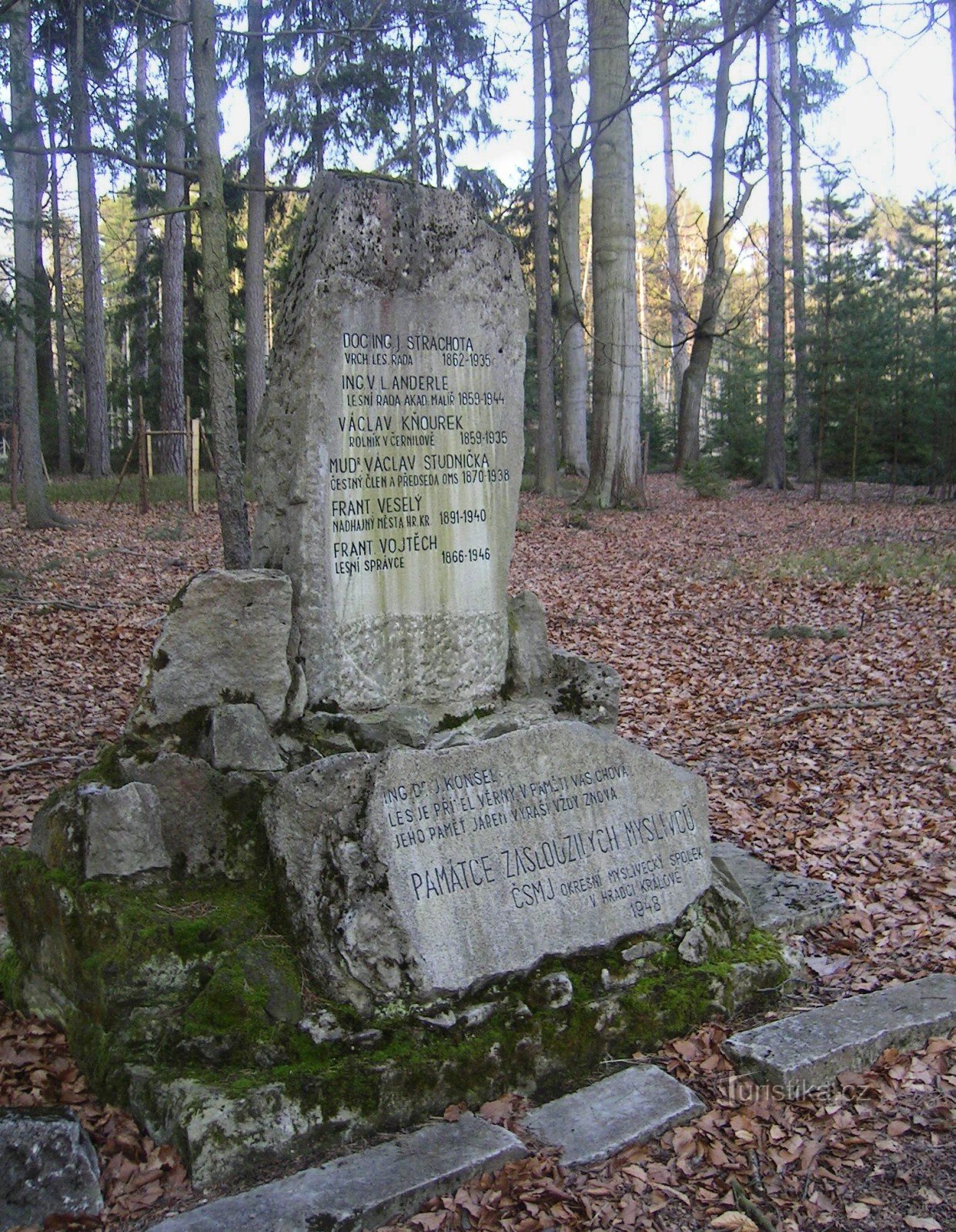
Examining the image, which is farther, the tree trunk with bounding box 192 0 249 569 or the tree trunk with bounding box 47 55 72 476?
the tree trunk with bounding box 47 55 72 476

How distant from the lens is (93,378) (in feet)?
82.3

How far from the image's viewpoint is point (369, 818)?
3967 mm

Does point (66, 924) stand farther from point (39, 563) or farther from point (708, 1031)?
point (39, 563)

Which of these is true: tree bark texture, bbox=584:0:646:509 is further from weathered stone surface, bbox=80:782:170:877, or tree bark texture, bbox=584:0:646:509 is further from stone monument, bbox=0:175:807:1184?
weathered stone surface, bbox=80:782:170:877

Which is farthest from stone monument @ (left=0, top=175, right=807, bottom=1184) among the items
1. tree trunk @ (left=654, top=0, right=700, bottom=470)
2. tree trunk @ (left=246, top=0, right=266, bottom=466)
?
tree trunk @ (left=246, top=0, right=266, bottom=466)

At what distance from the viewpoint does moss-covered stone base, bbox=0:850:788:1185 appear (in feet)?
11.6

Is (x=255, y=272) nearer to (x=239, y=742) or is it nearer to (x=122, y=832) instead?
(x=239, y=742)

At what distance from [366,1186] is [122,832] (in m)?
1.64

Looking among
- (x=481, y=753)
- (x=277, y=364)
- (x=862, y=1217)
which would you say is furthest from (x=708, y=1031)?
(x=277, y=364)

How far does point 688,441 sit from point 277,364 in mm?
23470

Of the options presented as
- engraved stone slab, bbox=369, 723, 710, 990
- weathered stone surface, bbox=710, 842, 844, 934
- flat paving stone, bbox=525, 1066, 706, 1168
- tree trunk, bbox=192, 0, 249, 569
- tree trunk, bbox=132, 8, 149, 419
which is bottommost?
flat paving stone, bbox=525, 1066, 706, 1168

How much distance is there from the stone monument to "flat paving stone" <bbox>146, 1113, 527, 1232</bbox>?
0.17m

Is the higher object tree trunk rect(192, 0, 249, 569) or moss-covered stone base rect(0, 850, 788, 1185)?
tree trunk rect(192, 0, 249, 569)

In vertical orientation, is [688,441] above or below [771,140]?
below
